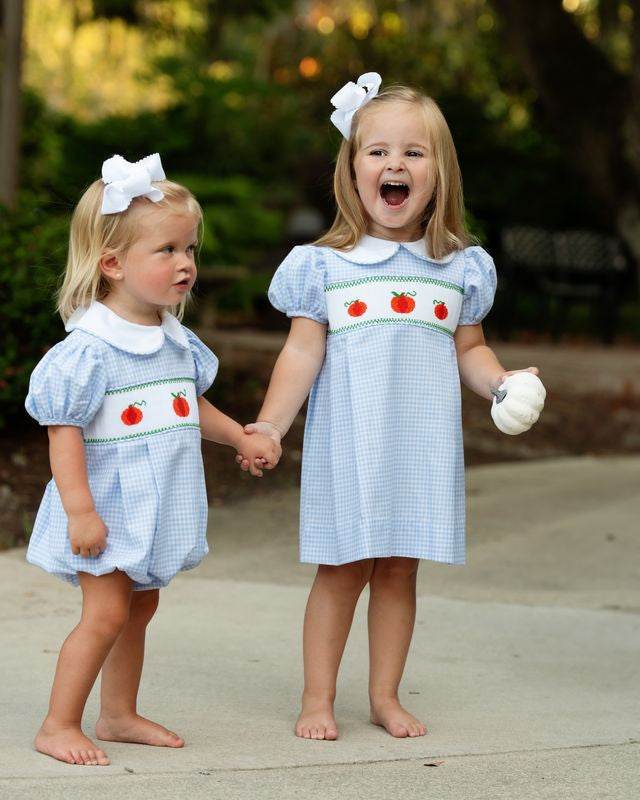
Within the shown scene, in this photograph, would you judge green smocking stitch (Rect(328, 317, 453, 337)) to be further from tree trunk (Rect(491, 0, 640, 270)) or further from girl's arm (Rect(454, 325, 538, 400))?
tree trunk (Rect(491, 0, 640, 270))

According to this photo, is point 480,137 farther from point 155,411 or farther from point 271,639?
point 155,411

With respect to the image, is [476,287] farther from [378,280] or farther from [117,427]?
[117,427]

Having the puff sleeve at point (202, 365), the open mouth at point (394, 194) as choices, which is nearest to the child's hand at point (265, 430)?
the puff sleeve at point (202, 365)

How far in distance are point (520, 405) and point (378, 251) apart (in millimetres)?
575

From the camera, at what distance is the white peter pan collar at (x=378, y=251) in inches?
137

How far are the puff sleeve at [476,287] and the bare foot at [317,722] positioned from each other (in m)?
1.06

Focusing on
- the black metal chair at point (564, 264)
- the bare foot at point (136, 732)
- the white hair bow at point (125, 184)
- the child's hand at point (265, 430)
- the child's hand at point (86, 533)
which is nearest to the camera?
the child's hand at point (86, 533)

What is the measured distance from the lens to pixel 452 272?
3.54 meters

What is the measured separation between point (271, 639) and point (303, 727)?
0.94 metres

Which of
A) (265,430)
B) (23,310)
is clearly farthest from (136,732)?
(23,310)

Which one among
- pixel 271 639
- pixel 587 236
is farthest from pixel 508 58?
pixel 271 639

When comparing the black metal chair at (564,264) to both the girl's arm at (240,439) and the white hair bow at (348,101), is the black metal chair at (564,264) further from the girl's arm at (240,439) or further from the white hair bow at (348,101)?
the girl's arm at (240,439)

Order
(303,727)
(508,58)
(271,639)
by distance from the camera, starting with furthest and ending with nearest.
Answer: (508,58) < (271,639) < (303,727)

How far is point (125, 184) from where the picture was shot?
123 inches
